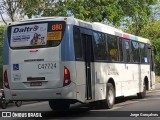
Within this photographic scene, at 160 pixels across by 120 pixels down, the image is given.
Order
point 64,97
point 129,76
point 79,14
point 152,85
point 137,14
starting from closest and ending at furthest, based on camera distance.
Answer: point 64,97 → point 129,76 → point 152,85 → point 79,14 → point 137,14

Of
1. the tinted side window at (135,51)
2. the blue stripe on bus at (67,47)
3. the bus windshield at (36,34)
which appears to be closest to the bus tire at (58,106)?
Result: the bus windshield at (36,34)

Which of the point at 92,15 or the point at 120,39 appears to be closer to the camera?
the point at 120,39

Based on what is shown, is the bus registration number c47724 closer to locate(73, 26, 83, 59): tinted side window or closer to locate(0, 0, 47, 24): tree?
locate(73, 26, 83, 59): tinted side window

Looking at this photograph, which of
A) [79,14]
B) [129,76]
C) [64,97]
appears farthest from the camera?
[79,14]

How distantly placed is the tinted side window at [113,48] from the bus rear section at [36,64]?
136 inches

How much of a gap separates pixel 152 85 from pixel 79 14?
10.1 m

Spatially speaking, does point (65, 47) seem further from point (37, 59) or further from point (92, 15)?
point (92, 15)

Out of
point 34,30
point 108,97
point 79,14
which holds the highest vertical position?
point 79,14

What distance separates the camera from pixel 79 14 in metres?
31.0

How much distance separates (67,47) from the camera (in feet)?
43.1

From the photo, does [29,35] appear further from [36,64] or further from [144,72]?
[144,72]

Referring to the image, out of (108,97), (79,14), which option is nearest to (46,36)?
(108,97)

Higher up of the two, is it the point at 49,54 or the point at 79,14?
the point at 79,14

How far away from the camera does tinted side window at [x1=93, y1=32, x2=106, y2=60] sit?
14984mm
